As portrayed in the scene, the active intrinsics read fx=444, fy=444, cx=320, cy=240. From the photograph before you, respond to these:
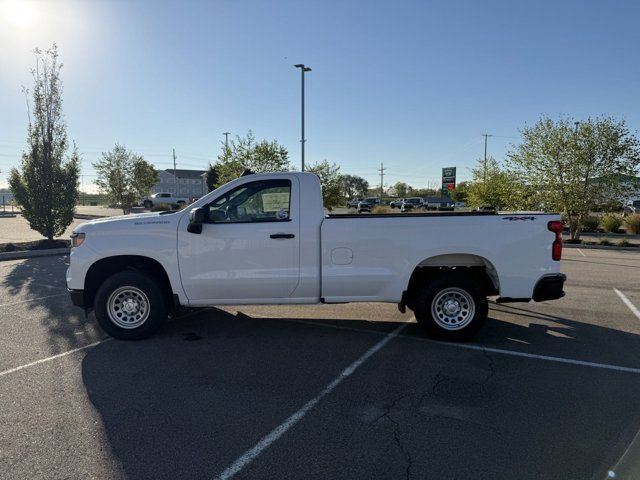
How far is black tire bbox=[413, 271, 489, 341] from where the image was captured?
5480 millimetres

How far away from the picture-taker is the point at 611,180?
20.2m

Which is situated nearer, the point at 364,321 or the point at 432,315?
the point at 432,315

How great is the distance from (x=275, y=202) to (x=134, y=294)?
84.3 inches

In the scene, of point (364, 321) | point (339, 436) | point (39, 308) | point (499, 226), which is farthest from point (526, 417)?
point (39, 308)

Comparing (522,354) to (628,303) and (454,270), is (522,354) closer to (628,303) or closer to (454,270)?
(454,270)

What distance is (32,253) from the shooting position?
13852 millimetres

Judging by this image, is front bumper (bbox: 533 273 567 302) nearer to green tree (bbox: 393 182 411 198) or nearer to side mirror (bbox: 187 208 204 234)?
side mirror (bbox: 187 208 204 234)

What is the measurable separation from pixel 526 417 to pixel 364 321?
3079 mm

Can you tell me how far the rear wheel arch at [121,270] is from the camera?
18.4 feet

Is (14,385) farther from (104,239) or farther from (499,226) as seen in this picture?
(499,226)

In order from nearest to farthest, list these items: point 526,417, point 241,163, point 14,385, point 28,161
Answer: point 526,417, point 14,385, point 28,161, point 241,163

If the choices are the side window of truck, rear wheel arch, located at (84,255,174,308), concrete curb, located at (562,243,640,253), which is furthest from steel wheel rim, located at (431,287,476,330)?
concrete curb, located at (562,243,640,253)

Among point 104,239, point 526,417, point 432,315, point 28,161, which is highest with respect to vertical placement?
point 28,161

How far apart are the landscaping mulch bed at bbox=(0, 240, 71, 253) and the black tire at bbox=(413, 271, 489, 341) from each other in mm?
13827
